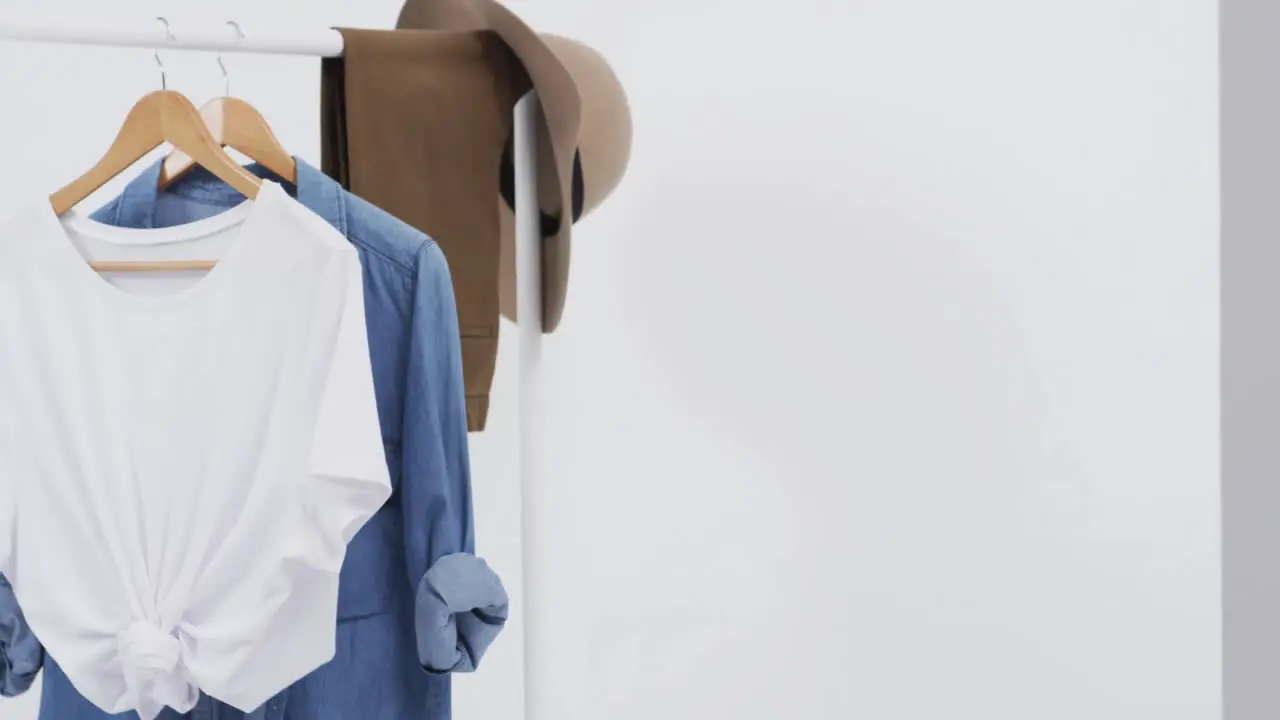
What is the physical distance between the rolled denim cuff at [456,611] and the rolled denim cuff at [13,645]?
14.7 inches

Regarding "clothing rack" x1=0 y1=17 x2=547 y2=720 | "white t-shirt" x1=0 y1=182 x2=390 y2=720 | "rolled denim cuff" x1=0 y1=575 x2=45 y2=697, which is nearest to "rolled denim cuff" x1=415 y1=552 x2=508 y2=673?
"white t-shirt" x1=0 y1=182 x2=390 y2=720

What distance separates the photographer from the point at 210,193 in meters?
1.37

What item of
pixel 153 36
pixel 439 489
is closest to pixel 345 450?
pixel 439 489

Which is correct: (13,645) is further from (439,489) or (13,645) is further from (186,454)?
(439,489)

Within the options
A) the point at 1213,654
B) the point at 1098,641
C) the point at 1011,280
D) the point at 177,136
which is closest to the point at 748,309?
A: the point at 1011,280

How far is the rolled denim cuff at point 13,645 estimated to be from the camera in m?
1.25

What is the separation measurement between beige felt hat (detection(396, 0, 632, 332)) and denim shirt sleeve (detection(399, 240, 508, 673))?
0.25m

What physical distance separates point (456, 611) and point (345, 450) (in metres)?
0.21

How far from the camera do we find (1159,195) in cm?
240

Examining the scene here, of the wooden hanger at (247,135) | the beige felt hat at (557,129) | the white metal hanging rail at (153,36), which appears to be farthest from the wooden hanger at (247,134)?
the beige felt hat at (557,129)

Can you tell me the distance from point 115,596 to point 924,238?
1.61 metres

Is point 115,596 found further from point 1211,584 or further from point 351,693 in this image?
point 1211,584

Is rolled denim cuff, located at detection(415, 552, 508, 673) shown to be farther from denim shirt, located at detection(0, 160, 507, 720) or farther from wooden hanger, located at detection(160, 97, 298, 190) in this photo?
wooden hanger, located at detection(160, 97, 298, 190)

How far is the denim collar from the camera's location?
130 cm
